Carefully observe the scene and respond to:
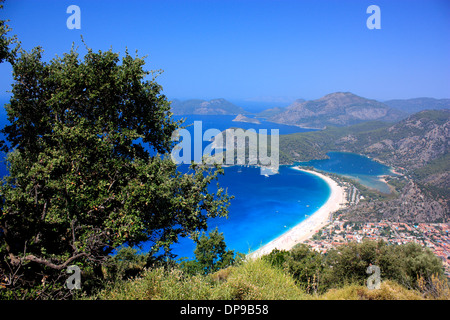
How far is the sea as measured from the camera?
55.0 m

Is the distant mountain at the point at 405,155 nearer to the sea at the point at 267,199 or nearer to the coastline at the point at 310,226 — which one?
the coastline at the point at 310,226

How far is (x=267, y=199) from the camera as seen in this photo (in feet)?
269

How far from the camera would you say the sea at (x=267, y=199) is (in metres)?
55.0

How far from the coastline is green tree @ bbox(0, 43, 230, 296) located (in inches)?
1192

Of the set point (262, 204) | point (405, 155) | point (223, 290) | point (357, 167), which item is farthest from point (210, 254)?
point (405, 155)

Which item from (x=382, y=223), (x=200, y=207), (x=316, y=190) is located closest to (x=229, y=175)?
(x=316, y=190)

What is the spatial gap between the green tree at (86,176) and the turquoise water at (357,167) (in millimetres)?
104182

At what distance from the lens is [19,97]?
308 inches

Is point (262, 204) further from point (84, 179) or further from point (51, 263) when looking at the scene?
point (51, 263)

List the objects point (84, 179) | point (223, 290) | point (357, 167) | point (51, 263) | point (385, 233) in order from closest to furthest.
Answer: point (223, 290), point (51, 263), point (84, 179), point (385, 233), point (357, 167)

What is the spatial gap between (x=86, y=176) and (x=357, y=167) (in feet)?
468

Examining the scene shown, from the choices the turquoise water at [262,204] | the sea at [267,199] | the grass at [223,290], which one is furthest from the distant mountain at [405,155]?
the grass at [223,290]
